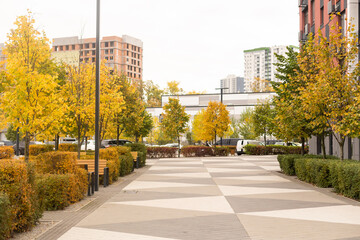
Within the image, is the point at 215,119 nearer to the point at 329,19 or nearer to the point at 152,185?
the point at 329,19

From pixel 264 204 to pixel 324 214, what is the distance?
5.63 ft

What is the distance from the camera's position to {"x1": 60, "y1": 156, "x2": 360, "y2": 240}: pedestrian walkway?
725cm

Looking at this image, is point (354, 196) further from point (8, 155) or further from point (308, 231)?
point (8, 155)

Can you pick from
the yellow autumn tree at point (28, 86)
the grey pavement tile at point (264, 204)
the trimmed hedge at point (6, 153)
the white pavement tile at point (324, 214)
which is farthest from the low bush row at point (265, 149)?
the white pavement tile at point (324, 214)

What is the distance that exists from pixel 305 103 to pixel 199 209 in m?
7.56

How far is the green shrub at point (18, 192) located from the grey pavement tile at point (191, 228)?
1.15m

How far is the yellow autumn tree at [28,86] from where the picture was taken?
13.3m

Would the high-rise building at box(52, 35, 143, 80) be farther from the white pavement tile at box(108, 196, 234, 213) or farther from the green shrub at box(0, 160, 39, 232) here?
the green shrub at box(0, 160, 39, 232)

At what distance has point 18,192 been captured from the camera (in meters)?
7.26

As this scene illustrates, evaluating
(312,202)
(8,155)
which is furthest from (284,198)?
(8,155)

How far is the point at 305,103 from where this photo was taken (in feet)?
51.3

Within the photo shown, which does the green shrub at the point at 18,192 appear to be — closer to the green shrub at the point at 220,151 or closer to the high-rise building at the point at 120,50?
the green shrub at the point at 220,151

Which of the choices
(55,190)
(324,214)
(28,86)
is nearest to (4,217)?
(55,190)

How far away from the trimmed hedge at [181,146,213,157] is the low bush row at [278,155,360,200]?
2042 centimetres
